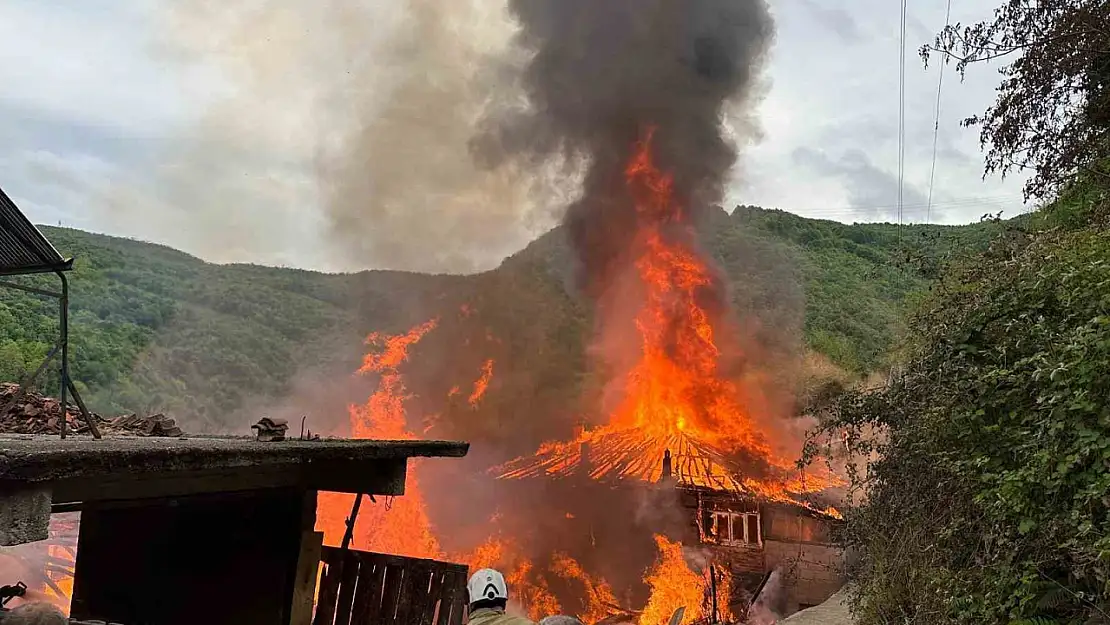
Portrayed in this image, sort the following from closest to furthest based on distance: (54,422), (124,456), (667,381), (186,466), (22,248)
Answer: (124,456) → (186,466) → (22,248) → (54,422) → (667,381)

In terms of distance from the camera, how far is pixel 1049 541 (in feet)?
17.3

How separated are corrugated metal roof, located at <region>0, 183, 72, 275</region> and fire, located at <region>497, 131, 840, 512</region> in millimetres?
14140

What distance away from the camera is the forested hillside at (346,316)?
23297mm

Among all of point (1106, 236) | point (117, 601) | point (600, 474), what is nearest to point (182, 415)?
point (600, 474)

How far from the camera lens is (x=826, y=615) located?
1145 cm

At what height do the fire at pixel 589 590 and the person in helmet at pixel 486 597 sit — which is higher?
the person in helmet at pixel 486 597

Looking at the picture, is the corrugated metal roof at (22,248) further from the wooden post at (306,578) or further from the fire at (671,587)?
the fire at (671,587)

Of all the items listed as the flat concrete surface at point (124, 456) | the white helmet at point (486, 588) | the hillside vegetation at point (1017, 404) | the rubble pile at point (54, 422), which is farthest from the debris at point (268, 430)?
the hillside vegetation at point (1017, 404)

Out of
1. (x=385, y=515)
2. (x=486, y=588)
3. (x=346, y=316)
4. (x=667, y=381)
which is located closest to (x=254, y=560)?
(x=486, y=588)

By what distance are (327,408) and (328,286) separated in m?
16.2

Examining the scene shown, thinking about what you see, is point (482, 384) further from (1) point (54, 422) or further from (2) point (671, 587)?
(1) point (54, 422)

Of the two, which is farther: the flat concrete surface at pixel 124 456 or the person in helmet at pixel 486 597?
the person in helmet at pixel 486 597

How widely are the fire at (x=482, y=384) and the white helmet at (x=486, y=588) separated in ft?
61.3

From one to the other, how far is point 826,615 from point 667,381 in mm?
8200
